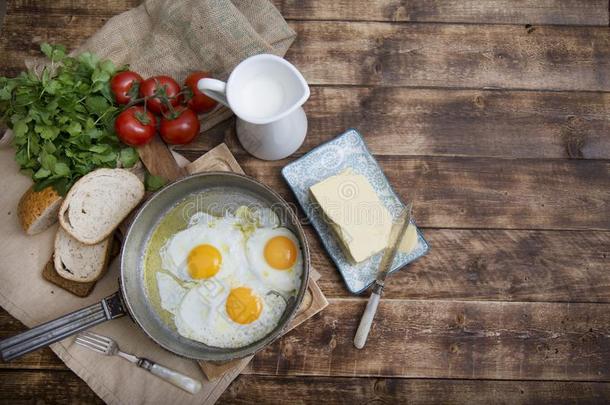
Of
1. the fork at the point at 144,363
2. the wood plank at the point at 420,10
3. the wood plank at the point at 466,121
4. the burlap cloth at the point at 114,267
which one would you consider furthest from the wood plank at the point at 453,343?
the wood plank at the point at 420,10

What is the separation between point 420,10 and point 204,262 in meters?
1.43

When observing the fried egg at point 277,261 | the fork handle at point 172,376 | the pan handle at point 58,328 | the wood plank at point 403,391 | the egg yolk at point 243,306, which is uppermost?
the pan handle at point 58,328

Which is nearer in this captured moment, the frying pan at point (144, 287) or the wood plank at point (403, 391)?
the frying pan at point (144, 287)

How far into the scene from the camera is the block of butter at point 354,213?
5.94ft

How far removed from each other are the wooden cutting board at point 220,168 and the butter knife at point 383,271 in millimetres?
171

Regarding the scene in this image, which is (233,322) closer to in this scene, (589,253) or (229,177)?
(229,177)

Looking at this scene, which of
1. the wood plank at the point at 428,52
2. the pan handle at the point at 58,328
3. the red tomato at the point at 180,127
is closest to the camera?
the pan handle at the point at 58,328

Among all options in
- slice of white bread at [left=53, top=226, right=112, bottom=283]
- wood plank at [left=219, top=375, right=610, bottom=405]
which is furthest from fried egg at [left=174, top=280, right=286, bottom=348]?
slice of white bread at [left=53, top=226, right=112, bottom=283]

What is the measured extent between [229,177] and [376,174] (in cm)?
59

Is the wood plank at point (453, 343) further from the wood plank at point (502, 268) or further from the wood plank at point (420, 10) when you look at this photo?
the wood plank at point (420, 10)

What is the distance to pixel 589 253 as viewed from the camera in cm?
207

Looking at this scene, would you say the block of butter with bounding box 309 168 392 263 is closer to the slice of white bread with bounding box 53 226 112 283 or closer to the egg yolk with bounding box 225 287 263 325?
the egg yolk with bounding box 225 287 263 325

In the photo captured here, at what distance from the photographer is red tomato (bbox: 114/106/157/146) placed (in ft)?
6.04

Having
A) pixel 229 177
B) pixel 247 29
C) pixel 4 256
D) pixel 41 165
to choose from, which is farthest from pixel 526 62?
pixel 4 256
